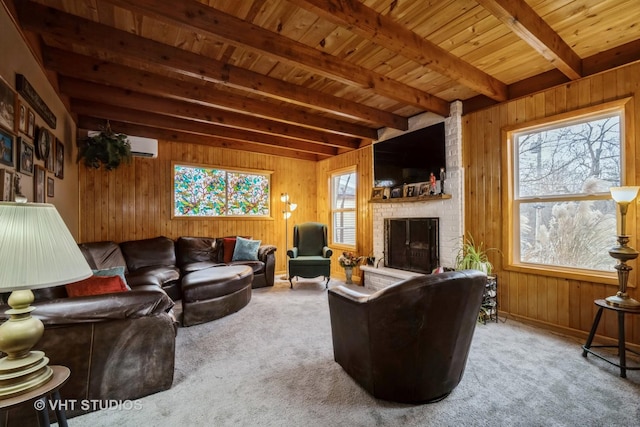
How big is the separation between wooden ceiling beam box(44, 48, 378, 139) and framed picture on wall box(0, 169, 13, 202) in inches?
51.2

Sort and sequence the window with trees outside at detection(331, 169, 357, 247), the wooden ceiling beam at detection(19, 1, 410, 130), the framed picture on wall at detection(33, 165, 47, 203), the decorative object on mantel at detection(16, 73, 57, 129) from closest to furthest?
the decorative object on mantel at detection(16, 73, 57, 129), the wooden ceiling beam at detection(19, 1, 410, 130), the framed picture on wall at detection(33, 165, 47, 203), the window with trees outside at detection(331, 169, 357, 247)

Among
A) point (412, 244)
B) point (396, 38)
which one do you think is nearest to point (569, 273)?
→ point (412, 244)

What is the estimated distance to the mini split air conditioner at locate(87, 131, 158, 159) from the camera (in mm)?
4520

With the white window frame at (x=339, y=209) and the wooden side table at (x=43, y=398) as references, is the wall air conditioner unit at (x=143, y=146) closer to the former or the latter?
the white window frame at (x=339, y=209)

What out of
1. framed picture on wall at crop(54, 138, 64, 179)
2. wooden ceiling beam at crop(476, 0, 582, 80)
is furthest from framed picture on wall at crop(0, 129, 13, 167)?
wooden ceiling beam at crop(476, 0, 582, 80)

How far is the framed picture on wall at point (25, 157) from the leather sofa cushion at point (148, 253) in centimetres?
226

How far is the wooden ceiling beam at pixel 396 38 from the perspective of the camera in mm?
1898

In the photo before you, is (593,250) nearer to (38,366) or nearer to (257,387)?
(257,387)

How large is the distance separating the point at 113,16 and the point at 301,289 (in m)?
3.84

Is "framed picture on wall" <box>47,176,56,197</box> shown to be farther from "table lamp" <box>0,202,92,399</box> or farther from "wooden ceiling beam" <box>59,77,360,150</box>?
"table lamp" <box>0,202,92,399</box>

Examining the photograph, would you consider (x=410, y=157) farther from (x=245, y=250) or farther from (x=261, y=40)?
(x=245, y=250)

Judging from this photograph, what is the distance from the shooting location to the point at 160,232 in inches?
193

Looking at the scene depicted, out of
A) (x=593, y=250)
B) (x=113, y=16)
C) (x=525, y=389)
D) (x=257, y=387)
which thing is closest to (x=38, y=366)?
(x=257, y=387)

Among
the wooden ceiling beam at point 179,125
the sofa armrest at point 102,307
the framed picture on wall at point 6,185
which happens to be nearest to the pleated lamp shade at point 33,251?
the sofa armrest at point 102,307
